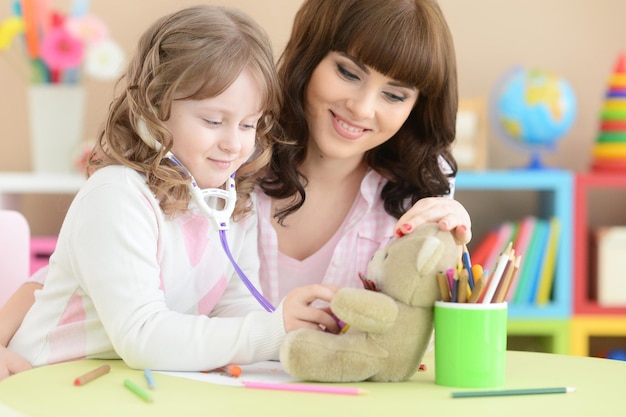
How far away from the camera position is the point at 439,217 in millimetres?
1087

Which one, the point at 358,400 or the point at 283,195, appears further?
the point at 283,195

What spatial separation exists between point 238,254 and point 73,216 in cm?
30

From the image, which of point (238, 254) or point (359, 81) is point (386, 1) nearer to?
point (359, 81)

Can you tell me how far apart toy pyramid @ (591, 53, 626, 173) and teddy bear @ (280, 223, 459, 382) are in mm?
1898

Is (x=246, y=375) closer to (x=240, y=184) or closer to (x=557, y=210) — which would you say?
(x=240, y=184)

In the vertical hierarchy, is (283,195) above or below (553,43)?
below

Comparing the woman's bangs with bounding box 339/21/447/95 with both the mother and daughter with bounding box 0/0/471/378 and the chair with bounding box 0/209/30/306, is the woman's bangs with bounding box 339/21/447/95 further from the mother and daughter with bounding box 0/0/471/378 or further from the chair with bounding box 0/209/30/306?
the chair with bounding box 0/209/30/306

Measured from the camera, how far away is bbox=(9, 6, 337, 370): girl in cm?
103

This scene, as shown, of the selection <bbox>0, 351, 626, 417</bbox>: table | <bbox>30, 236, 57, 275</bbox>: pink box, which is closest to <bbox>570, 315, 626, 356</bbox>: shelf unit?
<bbox>30, 236, 57, 275</bbox>: pink box

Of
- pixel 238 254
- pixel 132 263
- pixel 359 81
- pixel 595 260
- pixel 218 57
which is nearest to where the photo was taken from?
pixel 132 263

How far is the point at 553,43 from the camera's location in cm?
299

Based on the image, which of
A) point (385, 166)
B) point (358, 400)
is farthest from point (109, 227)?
point (385, 166)

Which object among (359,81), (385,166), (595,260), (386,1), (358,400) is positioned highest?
(386,1)

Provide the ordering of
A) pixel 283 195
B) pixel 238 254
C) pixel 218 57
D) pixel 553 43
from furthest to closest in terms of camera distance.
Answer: pixel 553 43 < pixel 283 195 < pixel 238 254 < pixel 218 57
